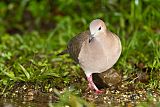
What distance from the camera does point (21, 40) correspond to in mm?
7246

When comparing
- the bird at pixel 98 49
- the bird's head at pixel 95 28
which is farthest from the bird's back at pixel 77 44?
the bird's head at pixel 95 28

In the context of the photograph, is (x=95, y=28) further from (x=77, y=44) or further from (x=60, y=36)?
(x=60, y=36)

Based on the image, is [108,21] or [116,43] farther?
[108,21]

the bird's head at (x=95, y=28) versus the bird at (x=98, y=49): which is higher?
the bird's head at (x=95, y=28)

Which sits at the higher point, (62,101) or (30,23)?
(30,23)

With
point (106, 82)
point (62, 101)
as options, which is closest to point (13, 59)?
point (106, 82)

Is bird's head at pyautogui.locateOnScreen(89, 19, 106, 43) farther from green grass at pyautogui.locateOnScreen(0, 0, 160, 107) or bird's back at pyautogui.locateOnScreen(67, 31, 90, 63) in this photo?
green grass at pyautogui.locateOnScreen(0, 0, 160, 107)

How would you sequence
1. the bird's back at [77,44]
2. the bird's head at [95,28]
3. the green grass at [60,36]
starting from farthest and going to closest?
1. the green grass at [60,36]
2. the bird's back at [77,44]
3. the bird's head at [95,28]

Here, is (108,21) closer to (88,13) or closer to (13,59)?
(88,13)

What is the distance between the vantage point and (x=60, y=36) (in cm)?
725

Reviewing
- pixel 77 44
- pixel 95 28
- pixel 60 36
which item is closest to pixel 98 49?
pixel 95 28

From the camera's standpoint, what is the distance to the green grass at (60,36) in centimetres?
549

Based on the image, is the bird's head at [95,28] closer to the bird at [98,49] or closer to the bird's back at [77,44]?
the bird at [98,49]

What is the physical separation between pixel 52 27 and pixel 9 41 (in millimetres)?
1196
